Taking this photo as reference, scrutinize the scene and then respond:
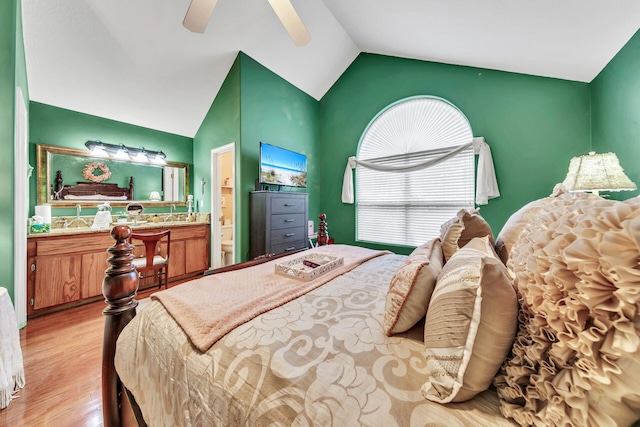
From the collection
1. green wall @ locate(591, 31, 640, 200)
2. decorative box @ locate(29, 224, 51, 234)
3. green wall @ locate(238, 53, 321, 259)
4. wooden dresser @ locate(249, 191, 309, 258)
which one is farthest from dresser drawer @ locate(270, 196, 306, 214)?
green wall @ locate(591, 31, 640, 200)

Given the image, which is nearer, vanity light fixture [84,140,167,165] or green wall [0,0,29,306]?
green wall [0,0,29,306]

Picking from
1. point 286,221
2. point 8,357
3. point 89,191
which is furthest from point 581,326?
point 89,191

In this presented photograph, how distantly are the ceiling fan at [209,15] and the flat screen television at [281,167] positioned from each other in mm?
1388

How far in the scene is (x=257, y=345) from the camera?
2.36 feet

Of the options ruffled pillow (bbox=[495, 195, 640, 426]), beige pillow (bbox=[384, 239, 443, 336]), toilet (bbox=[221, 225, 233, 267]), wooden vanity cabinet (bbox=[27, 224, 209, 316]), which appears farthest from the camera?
toilet (bbox=[221, 225, 233, 267])

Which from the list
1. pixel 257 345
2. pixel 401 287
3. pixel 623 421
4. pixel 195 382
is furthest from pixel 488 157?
pixel 195 382

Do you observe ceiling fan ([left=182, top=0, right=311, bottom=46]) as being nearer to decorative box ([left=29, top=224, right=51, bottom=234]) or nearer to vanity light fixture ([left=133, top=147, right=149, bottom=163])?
vanity light fixture ([left=133, top=147, right=149, bottom=163])

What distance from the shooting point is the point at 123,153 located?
3244mm

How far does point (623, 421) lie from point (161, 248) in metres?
3.85

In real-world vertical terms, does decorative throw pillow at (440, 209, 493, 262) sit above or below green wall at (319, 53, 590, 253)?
below

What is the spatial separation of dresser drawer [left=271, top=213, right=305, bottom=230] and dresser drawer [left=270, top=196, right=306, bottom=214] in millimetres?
66

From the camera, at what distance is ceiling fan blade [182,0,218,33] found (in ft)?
5.08

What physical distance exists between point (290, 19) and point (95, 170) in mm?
3198

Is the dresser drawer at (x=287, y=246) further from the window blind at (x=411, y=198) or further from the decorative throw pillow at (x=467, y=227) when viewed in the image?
the decorative throw pillow at (x=467, y=227)
